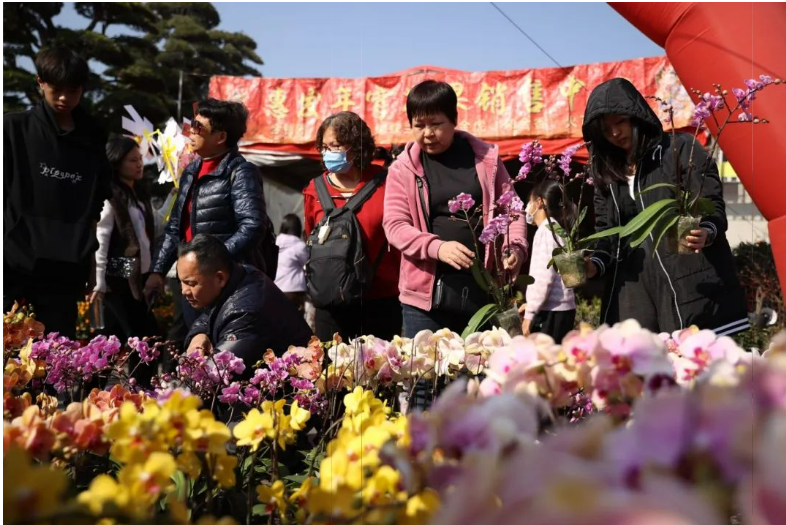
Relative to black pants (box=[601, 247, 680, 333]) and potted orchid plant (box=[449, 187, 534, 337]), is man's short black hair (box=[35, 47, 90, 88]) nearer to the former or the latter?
potted orchid plant (box=[449, 187, 534, 337])

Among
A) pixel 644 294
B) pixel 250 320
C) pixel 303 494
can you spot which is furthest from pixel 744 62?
pixel 303 494

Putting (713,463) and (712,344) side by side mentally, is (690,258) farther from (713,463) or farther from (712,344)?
(713,463)

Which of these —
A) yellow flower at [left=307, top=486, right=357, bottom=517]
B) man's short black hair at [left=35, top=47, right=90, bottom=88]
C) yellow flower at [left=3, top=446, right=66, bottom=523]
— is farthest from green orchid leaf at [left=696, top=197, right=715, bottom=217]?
man's short black hair at [left=35, top=47, right=90, bottom=88]

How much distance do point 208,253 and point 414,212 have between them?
0.65m

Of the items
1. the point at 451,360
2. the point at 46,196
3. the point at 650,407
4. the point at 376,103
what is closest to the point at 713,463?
the point at 650,407

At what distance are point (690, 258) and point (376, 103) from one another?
6544 mm

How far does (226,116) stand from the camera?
114 inches

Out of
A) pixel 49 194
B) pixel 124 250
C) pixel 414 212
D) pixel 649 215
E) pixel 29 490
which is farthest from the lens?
pixel 124 250

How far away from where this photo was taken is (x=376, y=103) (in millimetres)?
8305

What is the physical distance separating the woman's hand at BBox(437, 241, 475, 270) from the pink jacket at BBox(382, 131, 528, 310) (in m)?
0.17

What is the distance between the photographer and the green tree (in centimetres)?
709

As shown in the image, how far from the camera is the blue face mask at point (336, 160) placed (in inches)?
109

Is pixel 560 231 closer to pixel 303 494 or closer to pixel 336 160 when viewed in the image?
pixel 336 160

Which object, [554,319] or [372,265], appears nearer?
[372,265]
